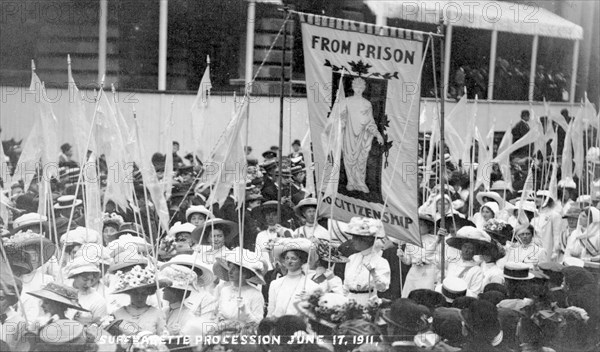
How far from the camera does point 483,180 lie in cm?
1031

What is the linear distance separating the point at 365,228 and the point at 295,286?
63 cm

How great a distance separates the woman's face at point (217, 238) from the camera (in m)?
7.84

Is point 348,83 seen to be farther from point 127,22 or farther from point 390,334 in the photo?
point 127,22

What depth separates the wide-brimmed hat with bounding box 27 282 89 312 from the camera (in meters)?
6.32

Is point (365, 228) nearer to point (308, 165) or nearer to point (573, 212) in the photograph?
point (308, 165)

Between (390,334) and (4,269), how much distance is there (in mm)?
2410

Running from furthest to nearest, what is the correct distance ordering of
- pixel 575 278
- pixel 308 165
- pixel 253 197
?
pixel 308 165
pixel 253 197
pixel 575 278

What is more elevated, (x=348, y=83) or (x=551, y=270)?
(x=348, y=83)

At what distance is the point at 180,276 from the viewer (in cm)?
692

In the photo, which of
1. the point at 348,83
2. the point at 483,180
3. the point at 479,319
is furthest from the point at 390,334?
the point at 483,180

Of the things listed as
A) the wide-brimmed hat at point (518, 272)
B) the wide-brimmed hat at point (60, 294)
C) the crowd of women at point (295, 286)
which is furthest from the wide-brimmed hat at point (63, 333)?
the wide-brimmed hat at point (518, 272)

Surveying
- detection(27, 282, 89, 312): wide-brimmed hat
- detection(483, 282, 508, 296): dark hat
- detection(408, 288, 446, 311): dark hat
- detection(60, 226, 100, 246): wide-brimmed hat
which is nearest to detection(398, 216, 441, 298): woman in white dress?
detection(483, 282, 508, 296): dark hat

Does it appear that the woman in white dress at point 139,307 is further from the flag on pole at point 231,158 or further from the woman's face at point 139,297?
the flag on pole at point 231,158

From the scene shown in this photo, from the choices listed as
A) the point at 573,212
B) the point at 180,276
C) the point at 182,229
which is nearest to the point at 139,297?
the point at 180,276
